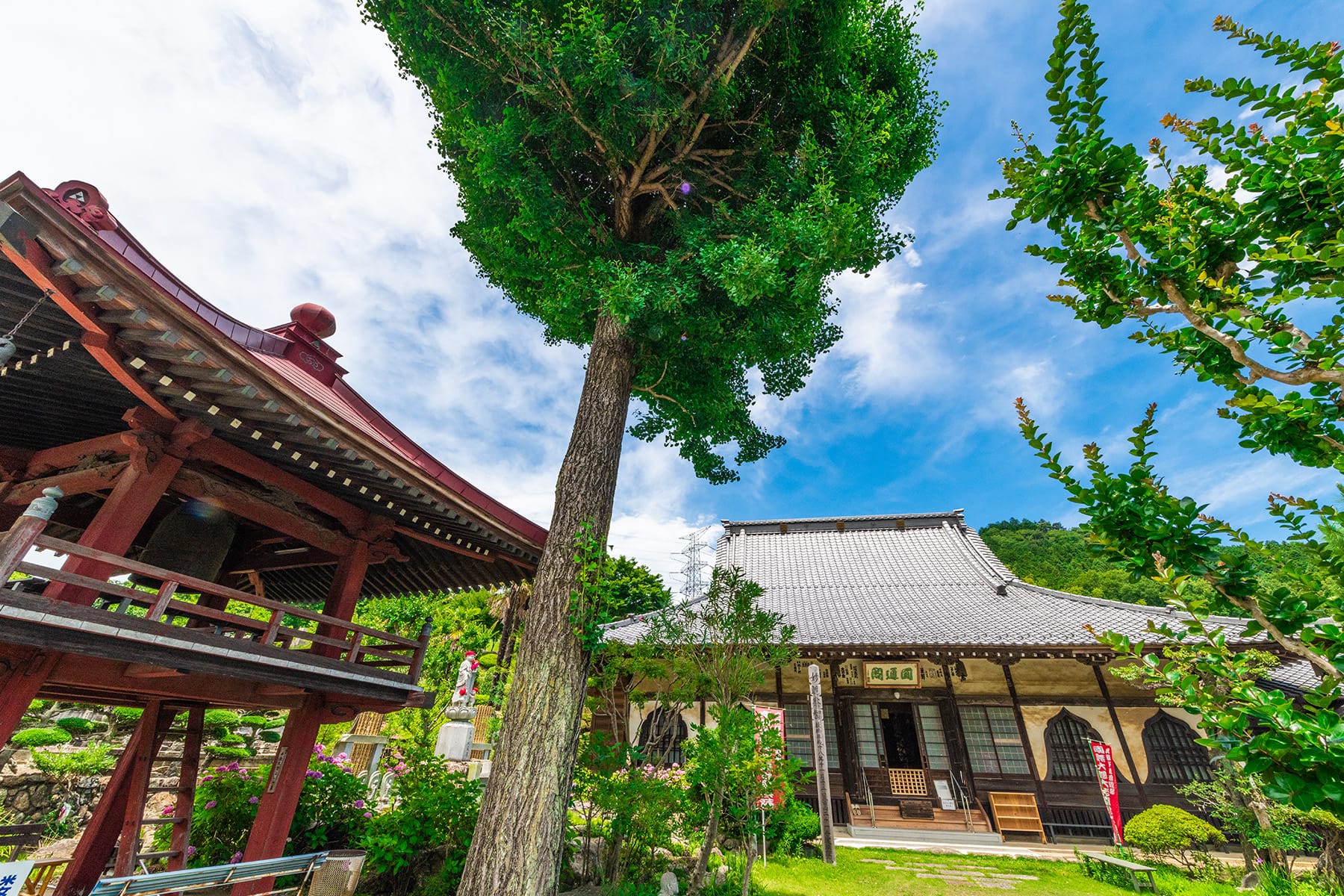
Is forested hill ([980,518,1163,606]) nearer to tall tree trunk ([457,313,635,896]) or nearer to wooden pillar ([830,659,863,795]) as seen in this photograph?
wooden pillar ([830,659,863,795])

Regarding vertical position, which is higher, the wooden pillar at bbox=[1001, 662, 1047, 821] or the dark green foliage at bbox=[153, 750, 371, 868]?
the wooden pillar at bbox=[1001, 662, 1047, 821]

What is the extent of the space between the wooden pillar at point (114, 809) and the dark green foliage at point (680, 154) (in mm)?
5825

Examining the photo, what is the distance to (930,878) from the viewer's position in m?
7.33

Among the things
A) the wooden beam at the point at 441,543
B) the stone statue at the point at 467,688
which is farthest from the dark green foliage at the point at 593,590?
the stone statue at the point at 467,688

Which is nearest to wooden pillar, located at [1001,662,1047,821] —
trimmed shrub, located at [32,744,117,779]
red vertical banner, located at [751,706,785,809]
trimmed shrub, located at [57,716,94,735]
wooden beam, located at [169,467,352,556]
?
red vertical banner, located at [751,706,785,809]

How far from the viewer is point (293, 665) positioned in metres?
4.08

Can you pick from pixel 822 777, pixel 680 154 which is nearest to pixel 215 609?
pixel 680 154

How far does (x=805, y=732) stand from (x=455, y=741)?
7.02m

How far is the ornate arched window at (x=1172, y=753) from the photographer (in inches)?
388

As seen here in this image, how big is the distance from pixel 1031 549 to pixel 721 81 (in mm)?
40644

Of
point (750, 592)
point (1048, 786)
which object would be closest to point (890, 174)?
point (750, 592)

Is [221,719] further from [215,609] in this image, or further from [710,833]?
[710,833]

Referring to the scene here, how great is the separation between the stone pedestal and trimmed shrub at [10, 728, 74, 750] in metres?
8.42

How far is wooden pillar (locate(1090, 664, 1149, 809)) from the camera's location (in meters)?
Answer: 9.74
